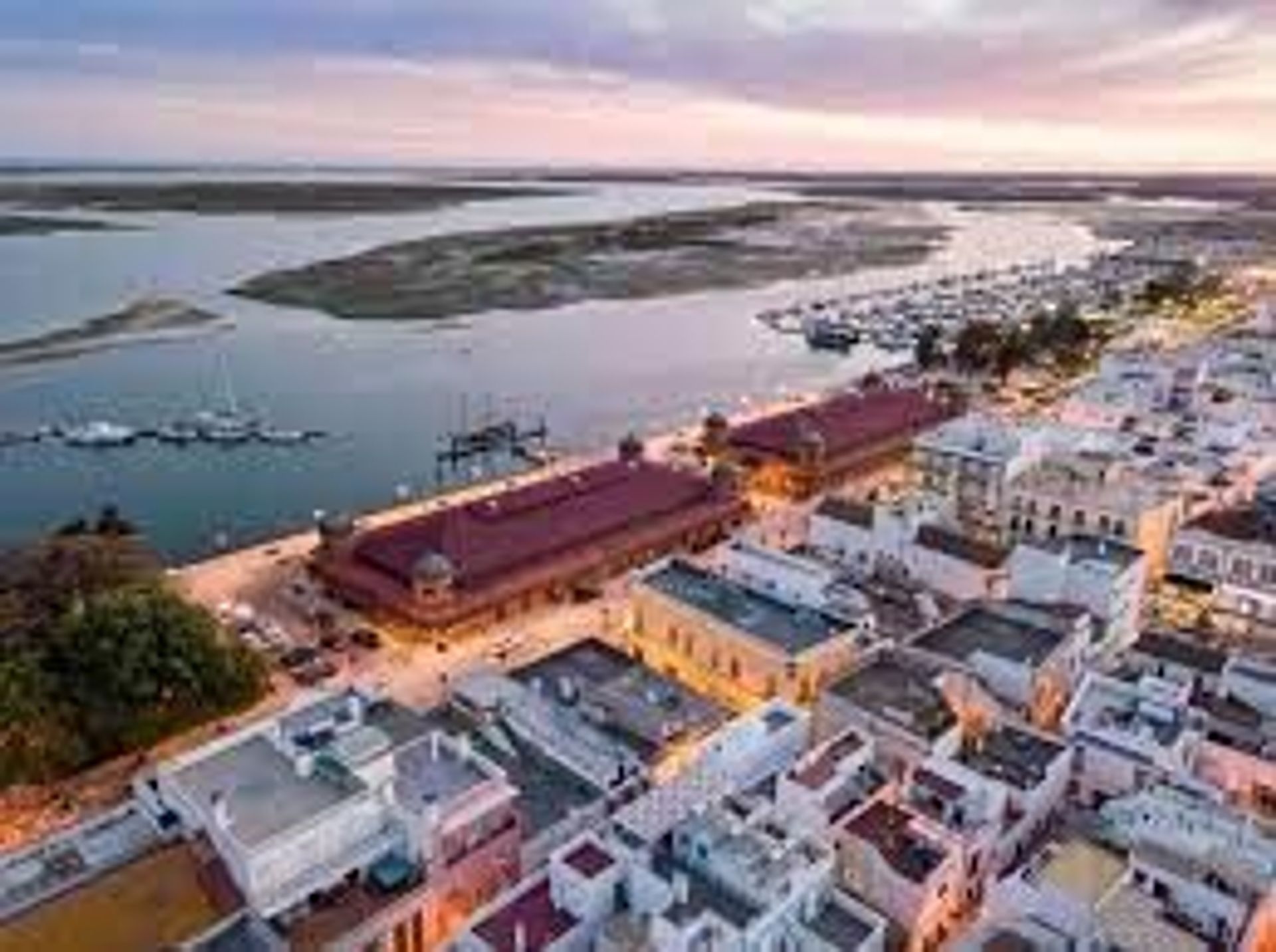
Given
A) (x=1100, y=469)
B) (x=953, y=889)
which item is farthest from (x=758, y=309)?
(x=953, y=889)

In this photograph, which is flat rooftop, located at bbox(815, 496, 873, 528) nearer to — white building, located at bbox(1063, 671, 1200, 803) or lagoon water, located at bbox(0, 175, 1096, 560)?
white building, located at bbox(1063, 671, 1200, 803)

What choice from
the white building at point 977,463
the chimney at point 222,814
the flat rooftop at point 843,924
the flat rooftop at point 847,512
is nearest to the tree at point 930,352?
the white building at point 977,463

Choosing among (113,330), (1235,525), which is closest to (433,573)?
(1235,525)

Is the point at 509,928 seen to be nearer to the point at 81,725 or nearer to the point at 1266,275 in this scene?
the point at 81,725

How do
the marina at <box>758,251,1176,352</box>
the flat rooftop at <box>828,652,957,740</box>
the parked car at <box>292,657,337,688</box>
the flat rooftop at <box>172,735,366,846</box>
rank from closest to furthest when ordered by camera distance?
the flat rooftop at <box>172,735,366,846</box> < the flat rooftop at <box>828,652,957,740</box> < the parked car at <box>292,657,337,688</box> < the marina at <box>758,251,1176,352</box>

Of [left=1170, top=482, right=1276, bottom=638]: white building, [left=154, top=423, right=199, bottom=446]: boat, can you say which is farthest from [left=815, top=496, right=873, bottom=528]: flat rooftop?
[left=154, top=423, right=199, bottom=446]: boat

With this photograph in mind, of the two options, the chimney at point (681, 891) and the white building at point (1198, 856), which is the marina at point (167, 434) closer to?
the chimney at point (681, 891)
